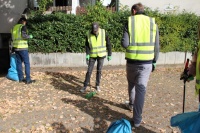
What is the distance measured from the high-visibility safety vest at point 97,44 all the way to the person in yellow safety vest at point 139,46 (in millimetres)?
1871

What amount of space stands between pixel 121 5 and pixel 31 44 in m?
4.33

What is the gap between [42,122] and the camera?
4.80m

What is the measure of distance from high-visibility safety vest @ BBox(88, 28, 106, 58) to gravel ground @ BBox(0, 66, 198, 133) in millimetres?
1023

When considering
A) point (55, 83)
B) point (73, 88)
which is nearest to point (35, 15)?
point (55, 83)

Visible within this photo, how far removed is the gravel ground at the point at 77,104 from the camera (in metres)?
4.66

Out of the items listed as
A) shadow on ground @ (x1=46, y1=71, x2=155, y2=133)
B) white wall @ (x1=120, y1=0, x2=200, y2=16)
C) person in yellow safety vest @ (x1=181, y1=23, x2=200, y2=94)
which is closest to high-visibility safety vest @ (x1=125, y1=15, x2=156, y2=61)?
person in yellow safety vest @ (x1=181, y1=23, x2=200, y2=94)

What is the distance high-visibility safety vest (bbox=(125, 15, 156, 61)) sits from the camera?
4230mm

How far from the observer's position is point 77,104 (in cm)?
568

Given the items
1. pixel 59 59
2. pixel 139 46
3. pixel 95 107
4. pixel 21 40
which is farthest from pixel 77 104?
pixel 59 59

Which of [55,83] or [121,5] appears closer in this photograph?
[55,83]

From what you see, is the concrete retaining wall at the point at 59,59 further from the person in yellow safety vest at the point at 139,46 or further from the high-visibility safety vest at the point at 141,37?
the high-visibility safety vest at the point at 141,37

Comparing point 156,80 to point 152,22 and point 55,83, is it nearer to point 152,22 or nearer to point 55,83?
point 55,83

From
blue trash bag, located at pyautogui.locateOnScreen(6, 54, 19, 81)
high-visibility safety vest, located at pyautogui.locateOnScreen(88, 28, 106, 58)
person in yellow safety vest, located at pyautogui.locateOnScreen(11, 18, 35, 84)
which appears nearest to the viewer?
high-visibility safety vest, located at pyautogui.locateOnScreen(88, 28, 106, 58)

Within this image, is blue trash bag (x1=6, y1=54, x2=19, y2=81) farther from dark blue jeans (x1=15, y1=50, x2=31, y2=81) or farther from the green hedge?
the green hedge
